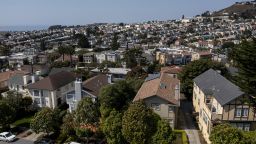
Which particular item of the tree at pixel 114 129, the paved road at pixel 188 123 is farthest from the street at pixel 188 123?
the tree at pixel 114 129

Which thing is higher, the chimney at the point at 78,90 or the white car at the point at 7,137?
the chimney at the point at 78,90

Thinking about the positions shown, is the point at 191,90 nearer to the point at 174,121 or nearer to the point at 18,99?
the point at 174,121

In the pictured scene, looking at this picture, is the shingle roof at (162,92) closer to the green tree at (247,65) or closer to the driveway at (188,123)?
the driveway at (188,123)

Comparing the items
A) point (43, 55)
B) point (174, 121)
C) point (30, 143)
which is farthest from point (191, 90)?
point (43, 55)

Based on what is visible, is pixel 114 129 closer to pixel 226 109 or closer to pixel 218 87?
pixel 226 109

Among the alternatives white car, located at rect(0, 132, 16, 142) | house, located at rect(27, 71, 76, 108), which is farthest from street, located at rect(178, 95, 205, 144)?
white car, located at rect(0, 132, 16, 142)
